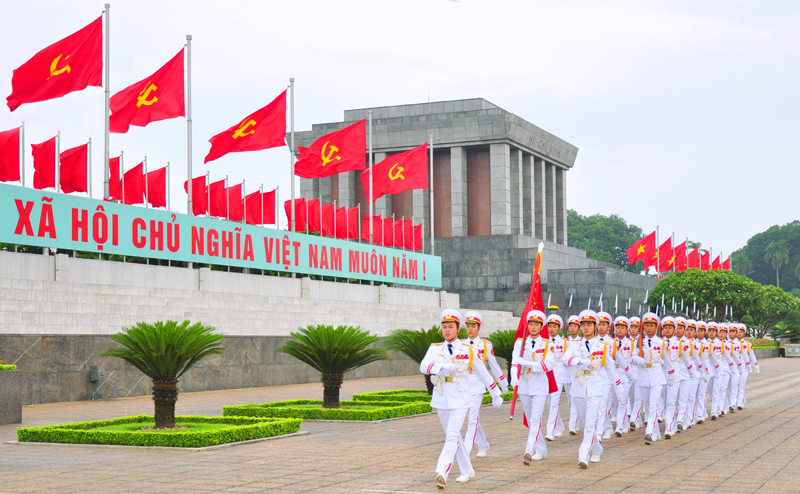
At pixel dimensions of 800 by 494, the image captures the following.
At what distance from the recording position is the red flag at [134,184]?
33.8 metres

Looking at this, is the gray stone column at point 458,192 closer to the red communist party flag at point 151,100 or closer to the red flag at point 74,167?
the red flag at point 74,167

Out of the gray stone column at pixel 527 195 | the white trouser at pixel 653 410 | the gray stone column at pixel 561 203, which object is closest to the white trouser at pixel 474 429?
the white trouser at pixel 653 410

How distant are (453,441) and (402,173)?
25.5 meters

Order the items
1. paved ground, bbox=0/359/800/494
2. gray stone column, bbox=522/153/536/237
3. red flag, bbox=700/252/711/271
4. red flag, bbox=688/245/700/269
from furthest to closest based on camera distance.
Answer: red flag, bbox=700/252/711/271, red flag, bbox=688/245/700/269, gray stone column, bbox=522/153/536/237, paved ground, bbox=0/359/800/494

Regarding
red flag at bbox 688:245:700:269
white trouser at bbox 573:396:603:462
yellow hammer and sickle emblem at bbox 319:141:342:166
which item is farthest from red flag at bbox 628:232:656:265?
white trouser at bbox 573:396:603:462

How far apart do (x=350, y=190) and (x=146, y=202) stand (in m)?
23.4

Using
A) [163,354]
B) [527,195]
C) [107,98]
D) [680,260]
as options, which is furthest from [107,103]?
[680,260]

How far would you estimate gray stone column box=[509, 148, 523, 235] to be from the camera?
178 ft

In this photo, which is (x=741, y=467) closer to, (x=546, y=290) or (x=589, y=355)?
(x=589, y=355)

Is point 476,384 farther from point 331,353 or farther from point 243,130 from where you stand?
point 243,130

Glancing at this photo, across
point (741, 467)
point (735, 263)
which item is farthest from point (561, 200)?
point (735, 263)

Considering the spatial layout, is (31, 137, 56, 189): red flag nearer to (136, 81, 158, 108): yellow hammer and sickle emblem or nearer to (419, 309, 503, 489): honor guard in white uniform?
(136, 81, 158, 108): yellow hammer and sickle emblem

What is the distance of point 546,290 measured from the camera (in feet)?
163

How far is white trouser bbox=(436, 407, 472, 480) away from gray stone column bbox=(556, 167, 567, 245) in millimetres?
53528
